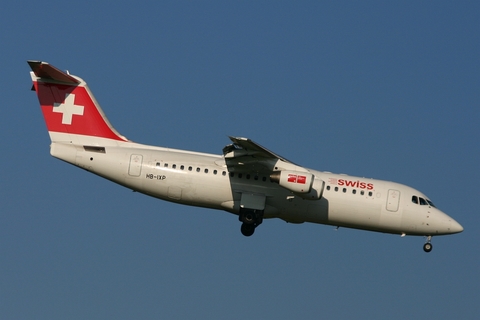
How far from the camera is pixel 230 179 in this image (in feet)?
95.6

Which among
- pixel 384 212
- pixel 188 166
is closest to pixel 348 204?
pixel 384 212

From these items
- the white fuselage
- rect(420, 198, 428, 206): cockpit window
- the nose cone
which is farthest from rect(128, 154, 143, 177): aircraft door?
the nose cone

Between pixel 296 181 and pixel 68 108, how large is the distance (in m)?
8.53

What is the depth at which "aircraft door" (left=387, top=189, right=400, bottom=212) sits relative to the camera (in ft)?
98.1

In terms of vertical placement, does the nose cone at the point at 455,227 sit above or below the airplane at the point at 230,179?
below

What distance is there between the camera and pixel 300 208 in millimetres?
29547

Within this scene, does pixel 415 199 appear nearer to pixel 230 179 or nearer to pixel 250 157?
pixel 250 157

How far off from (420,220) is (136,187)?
32.4 ft

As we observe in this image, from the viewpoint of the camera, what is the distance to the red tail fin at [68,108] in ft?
98.3

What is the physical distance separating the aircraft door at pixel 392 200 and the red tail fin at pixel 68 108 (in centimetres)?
946

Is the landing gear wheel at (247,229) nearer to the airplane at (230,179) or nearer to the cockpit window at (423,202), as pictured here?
the airplane at (230,179)

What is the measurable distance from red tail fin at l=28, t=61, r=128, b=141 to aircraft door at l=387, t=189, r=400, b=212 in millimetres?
9460

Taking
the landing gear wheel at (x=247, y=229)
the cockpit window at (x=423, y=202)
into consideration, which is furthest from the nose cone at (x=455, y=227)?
the landing gear wheel at (x=247, y=229)

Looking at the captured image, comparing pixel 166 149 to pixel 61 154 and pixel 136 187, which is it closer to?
pixel 136 187
